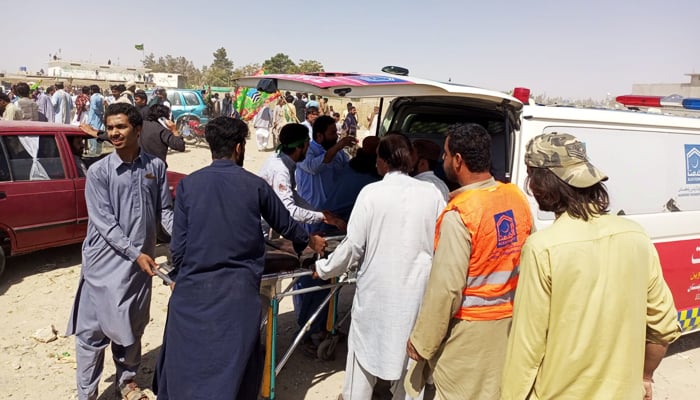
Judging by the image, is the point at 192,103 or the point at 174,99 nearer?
the point at 174,99

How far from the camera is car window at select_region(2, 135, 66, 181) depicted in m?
5.09

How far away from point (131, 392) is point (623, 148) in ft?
12.3

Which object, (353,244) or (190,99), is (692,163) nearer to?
(353,244)

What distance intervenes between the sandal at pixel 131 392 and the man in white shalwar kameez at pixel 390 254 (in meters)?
1.54

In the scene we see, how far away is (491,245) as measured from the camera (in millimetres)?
2213

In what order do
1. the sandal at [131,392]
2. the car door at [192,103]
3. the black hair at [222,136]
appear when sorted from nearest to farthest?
the black hair at [222,136], the sandal at [131,392], the car door at [192,103]

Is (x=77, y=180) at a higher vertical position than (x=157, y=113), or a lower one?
lower

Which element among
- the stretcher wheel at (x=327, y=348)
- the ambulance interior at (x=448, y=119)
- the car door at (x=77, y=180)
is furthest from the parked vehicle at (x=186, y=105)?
the stretcher wheel at (x=327, y=348)

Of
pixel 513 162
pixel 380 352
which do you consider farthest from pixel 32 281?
pixel 513 162

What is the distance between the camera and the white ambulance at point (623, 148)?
3.04 meters

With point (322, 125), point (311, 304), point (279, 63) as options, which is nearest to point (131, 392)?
point (311, 304)

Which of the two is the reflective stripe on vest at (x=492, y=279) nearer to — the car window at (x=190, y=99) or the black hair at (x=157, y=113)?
the black hair at (x=157, y=113)

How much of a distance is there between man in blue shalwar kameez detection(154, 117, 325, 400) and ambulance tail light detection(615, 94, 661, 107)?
4.67m

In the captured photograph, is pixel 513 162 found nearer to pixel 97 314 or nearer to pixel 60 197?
pixel 97 314
